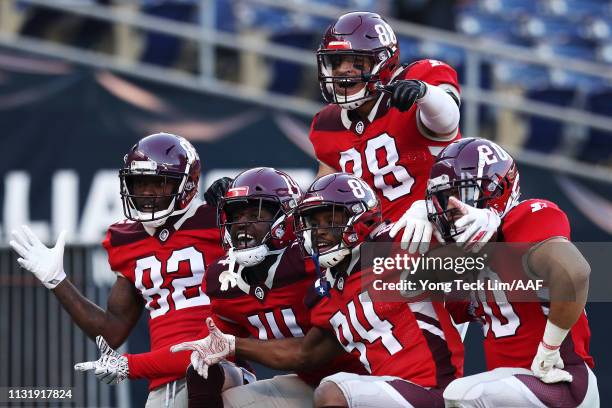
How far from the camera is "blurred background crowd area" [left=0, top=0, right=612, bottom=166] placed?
324 inches

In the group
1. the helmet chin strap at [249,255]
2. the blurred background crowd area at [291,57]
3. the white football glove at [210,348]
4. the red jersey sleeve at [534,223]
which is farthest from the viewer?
the blurred background crowd area at [291,57]

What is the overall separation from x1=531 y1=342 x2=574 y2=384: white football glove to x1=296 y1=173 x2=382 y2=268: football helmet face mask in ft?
2.71

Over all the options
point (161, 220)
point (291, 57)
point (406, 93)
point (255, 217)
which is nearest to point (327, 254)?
point (255, 217)

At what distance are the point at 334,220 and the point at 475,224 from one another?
0.60 meters

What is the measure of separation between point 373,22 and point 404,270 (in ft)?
4.03

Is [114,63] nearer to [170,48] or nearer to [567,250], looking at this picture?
[170,48]

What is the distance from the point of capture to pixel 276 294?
4.99m

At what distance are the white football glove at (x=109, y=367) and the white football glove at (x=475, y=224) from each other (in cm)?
A: 156

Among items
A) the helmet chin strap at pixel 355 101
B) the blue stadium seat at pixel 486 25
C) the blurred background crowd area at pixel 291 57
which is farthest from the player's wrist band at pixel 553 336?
the blue stadium seat at pixel 486 25

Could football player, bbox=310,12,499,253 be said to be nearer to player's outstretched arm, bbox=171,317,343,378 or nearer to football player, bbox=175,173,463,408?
football player, bbox=175,173,463,408

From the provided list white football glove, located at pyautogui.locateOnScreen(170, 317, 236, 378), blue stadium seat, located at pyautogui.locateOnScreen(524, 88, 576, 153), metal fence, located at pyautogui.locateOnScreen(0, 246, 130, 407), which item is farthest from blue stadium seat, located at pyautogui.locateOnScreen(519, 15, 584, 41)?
white football glove, located at pyautogui.locateOnScreen(170, 317, 236, 378)

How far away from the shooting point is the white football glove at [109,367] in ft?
16.4

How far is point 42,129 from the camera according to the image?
313 inches

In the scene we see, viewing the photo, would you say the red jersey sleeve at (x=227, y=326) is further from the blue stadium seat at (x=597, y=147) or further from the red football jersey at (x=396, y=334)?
the blue stadium seat at (x=597, y=147)
